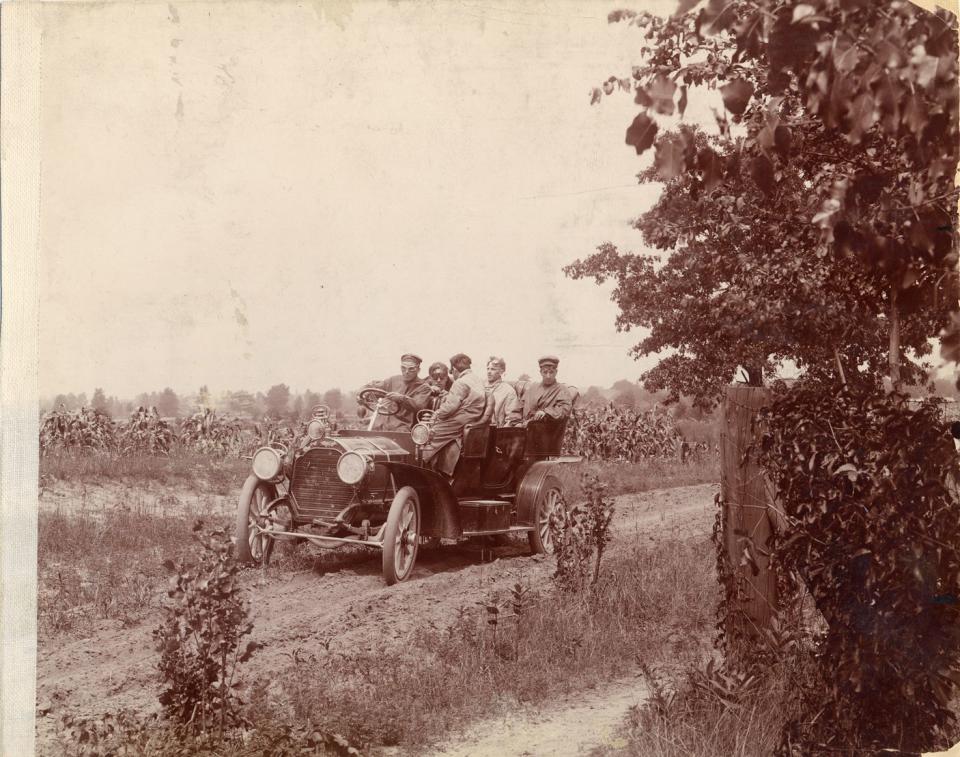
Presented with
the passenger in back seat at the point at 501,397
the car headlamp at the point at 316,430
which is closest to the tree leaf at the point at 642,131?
the passenger in back seat at the point at 501,397

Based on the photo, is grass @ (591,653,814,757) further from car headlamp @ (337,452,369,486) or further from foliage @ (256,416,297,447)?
foliage @ (256,416,297,447)

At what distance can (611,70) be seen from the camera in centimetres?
479

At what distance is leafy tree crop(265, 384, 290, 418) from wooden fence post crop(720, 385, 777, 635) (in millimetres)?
2537

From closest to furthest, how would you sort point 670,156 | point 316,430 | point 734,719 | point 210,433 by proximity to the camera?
point 670,156 → point 734,719 → point 210,433 → point 316,430

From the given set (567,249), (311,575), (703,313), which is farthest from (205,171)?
(703,313)

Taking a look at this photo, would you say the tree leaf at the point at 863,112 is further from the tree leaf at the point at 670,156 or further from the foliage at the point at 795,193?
the tree leaf at the point at 670,156

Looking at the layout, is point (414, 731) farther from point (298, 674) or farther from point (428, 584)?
point (428, 584)

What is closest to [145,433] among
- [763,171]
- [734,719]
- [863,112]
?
[734,719]

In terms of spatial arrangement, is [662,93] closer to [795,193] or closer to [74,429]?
[795,193]

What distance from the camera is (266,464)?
217 inches

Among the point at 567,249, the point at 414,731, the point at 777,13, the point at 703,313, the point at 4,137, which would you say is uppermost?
the point at 4,137

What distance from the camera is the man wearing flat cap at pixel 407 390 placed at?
5195mm

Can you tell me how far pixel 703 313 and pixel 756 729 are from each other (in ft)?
7.31

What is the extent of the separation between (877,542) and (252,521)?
3649mm
